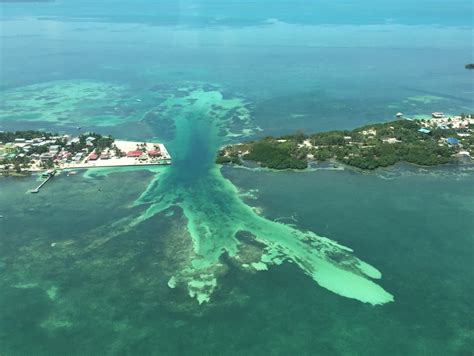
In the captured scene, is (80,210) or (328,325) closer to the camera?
(328,325)

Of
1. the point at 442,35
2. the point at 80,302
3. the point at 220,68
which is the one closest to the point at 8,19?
the point at 220,68

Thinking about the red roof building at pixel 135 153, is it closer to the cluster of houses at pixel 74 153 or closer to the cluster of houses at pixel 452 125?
the cluster of houses at pixel 74 153

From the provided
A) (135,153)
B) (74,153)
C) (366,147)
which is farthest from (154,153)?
(366,147)

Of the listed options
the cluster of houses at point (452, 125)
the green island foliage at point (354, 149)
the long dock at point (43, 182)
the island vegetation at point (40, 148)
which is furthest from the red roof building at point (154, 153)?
the cluster of houses at point (452, 125)

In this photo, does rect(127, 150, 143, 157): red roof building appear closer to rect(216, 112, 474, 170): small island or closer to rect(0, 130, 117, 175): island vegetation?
rect(0, 130, 117, 175): island vegetation

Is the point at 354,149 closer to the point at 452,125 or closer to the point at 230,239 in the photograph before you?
the point at 452,125

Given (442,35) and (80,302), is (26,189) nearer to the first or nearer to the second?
(80,302)
